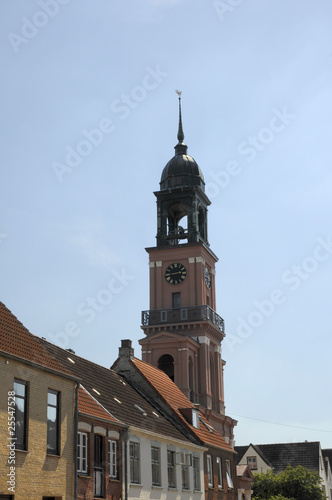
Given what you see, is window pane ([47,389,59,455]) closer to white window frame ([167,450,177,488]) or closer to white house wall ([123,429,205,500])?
white house wall ([123,429,205,500])

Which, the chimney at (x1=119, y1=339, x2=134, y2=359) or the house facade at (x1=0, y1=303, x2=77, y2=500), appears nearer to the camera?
the house facade at (x1=0, y1=303, x2=77, y2=500)

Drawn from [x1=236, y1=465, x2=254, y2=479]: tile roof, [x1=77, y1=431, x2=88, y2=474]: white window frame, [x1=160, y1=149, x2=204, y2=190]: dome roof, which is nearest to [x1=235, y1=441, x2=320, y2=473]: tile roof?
[x1=236, y1=465, x2=254, y2=479]: tile roof

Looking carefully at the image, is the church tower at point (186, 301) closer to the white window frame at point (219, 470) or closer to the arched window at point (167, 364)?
the arched window at point (167, 364)

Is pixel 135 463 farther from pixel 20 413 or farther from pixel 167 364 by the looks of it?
pixel 167 364

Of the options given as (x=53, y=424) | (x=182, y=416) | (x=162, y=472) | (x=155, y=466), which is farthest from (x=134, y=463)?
(x=182, y=416)

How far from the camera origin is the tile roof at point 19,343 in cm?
2177

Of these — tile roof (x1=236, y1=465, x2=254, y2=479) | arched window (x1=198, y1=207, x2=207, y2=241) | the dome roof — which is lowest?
tile roof (x1=236, y1=465, x2=254, y2=479)

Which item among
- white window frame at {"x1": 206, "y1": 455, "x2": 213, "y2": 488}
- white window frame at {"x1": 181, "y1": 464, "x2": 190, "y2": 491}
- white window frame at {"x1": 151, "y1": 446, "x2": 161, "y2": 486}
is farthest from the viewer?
white window frame at {"x1": 206, "y1": 455, "x2": 213, "y2": 488}

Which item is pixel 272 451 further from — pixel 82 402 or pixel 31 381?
pixel 31 381

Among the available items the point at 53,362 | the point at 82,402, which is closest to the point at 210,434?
the point at 82,402

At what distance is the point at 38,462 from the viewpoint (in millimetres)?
21891

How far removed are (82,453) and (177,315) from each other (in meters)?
38.9

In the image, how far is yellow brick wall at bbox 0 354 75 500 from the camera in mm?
20531

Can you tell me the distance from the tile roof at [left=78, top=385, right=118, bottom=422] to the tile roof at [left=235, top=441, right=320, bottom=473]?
5563cm
